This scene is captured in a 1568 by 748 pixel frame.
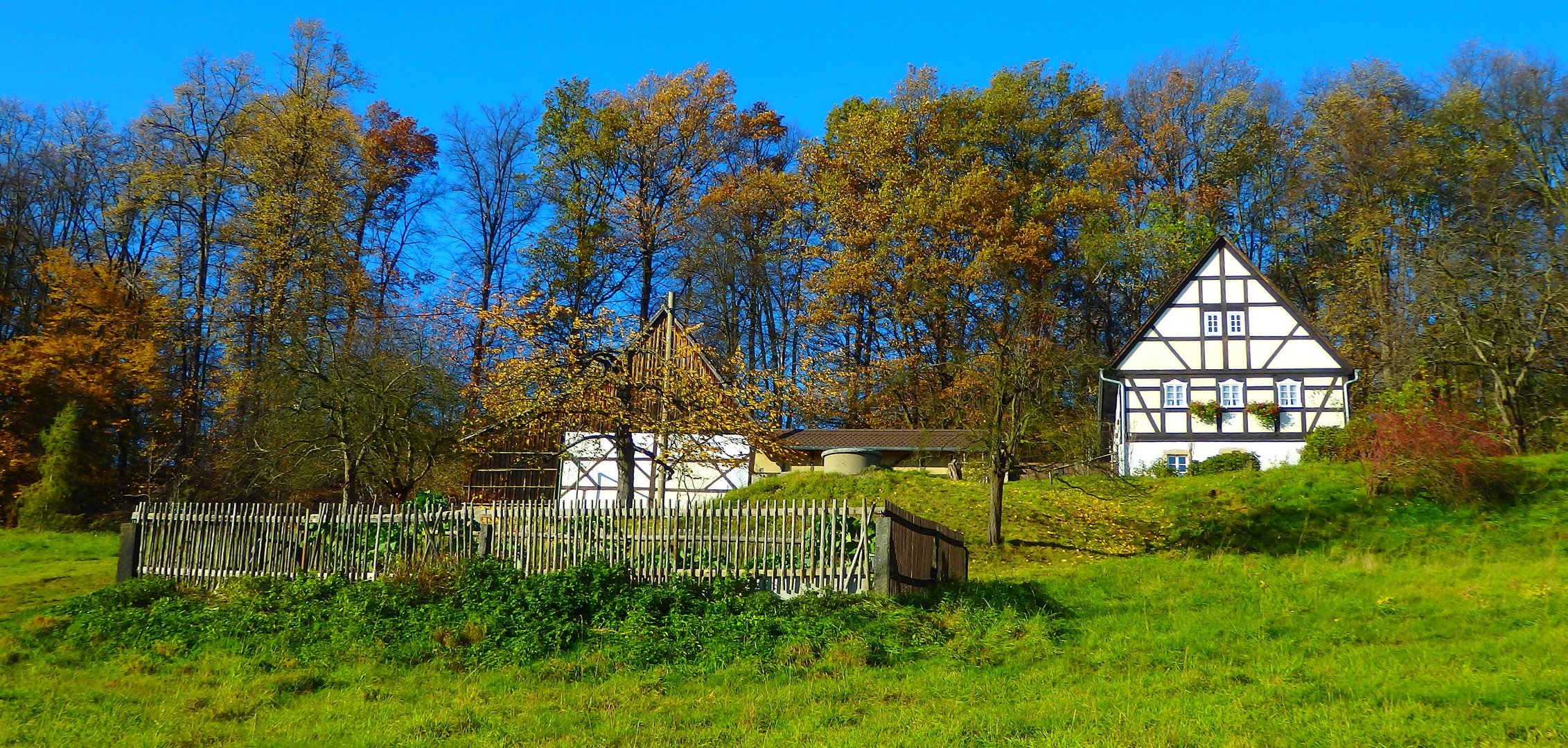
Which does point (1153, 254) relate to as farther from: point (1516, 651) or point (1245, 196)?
point (1516, 651)

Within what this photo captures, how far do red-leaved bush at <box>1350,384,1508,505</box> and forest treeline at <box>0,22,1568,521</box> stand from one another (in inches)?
209

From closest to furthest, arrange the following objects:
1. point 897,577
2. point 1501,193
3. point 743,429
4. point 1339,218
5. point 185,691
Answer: point 185,691, point 897,577, point 743,429, point 1501,193, point 1339,218

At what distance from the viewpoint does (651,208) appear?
41344mm

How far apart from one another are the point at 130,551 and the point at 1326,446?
29091 mm

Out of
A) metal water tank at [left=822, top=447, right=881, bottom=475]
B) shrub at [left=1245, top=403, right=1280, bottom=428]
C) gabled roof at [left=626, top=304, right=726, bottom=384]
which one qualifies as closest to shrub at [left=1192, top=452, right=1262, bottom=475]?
shrub at [left=1245, top=403, right=1280, bottom=428]

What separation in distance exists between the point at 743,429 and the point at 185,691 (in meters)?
12.4

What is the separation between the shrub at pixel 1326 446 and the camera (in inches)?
1154

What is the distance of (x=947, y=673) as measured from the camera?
32.7ft

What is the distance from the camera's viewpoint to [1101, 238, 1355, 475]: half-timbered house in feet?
113

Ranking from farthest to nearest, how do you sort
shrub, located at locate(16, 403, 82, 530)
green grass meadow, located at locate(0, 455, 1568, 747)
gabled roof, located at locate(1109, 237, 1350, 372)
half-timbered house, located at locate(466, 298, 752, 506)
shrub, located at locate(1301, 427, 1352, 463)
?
gabled roof, located at locate(1109, 237, 1350, 372) → shrub, located at locate(1301, 427, 1352, 463) → shrub, located at locate(16, 403, 82, 530) → half-timbered house, located at locate(466, 298, 752, 506) → green grass meadow, located at locate(0, 455, 1568, 747)

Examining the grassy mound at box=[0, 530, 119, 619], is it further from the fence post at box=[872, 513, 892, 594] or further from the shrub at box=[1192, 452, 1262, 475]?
the shrub at box=[1192, 452, 1262, 475]

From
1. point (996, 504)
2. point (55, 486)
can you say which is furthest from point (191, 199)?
point (996, 504)

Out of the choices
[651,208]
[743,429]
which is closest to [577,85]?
[651,208]

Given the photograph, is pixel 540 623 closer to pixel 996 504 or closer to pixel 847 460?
pixel 996 504
